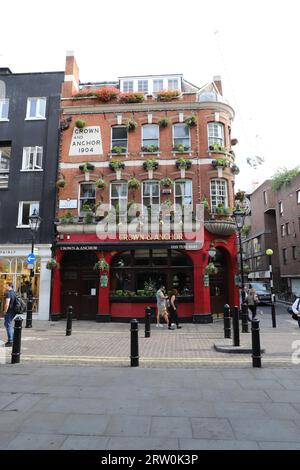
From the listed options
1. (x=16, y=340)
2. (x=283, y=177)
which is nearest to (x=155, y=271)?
(x=16, y=340)

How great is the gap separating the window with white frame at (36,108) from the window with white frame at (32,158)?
2.04 meters

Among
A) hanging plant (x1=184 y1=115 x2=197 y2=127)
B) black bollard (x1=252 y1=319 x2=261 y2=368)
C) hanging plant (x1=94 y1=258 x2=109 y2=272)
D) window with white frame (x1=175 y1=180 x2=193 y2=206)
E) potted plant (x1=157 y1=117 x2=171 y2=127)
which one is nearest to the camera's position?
black bollard (x1=252 y1=319 x2=261 y2=368)

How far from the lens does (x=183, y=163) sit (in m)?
18.7

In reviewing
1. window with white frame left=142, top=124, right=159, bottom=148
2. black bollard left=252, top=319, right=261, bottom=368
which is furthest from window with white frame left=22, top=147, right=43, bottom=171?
black bollard left=252, top=319, right=261, bottom=368

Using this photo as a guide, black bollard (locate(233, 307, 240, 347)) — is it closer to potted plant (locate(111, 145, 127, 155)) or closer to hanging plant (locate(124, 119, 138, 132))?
potted plant (locate(111, 145, 127, 155))

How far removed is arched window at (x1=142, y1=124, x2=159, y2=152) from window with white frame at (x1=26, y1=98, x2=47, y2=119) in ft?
20.4

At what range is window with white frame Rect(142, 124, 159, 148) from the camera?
1964 cm

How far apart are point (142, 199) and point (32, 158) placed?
7144 mm

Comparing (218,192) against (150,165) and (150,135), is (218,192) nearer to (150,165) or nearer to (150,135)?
(150,165)

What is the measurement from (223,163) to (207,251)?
16.0 ft

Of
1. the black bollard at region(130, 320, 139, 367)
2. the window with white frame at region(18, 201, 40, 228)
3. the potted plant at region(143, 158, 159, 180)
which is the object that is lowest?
the black bollard at region(130, 320, 139, 367)

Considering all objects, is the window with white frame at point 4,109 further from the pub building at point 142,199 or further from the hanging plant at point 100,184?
the hanging plant at point 100,184

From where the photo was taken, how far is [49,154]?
20.1m
